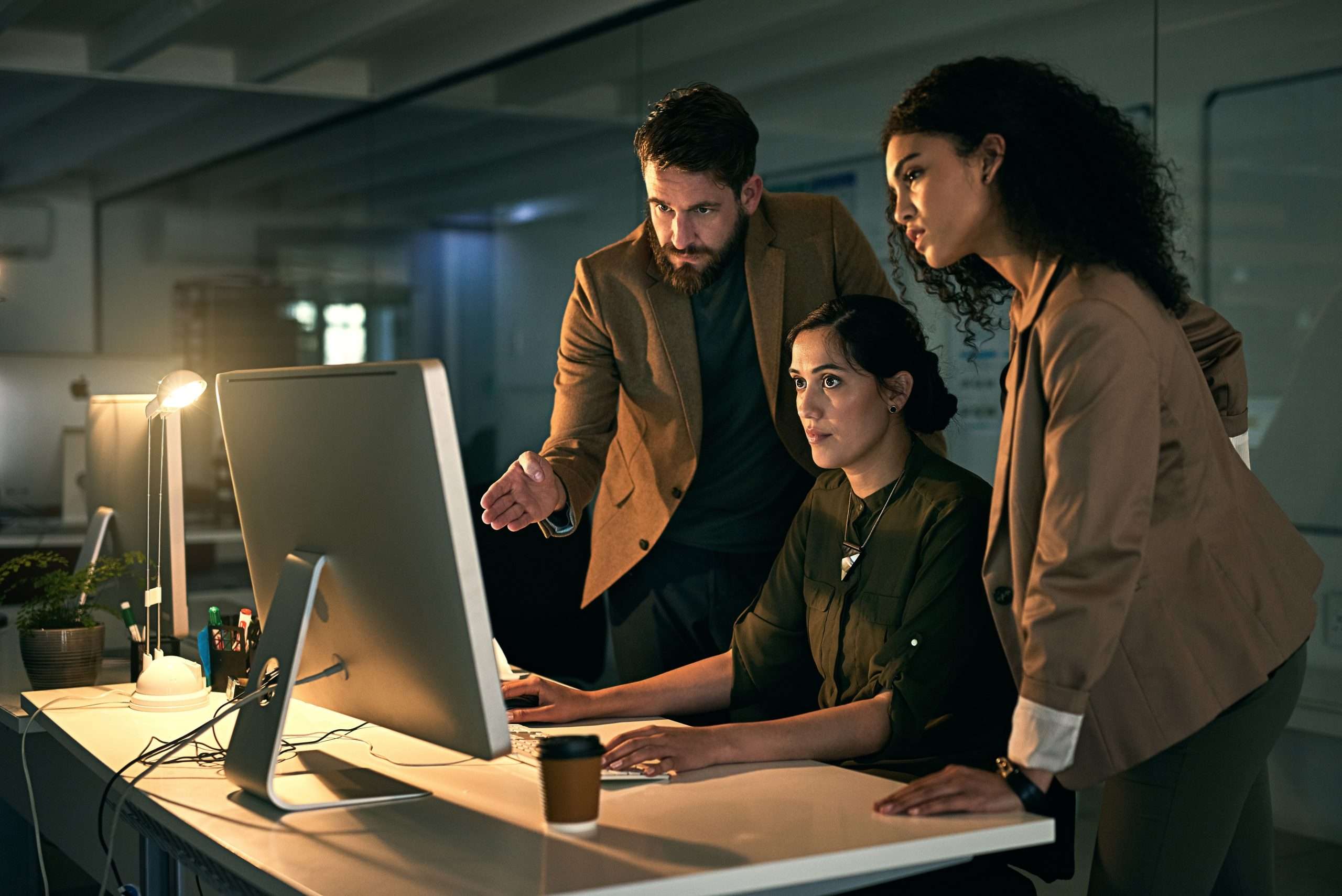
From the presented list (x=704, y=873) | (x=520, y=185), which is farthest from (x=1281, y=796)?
(x=520, y=185)

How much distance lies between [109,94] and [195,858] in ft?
18.2

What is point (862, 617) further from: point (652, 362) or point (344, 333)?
point (344, 333)

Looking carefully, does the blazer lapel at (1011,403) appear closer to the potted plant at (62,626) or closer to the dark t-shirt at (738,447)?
the dark t-shirt at (738,447)

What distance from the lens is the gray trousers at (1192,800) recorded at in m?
1.61

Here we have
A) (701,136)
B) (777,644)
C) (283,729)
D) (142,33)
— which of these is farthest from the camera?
(142,33)

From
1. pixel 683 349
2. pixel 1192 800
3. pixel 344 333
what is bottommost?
pixel 1192 800

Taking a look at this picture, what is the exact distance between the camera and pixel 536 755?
5.70 ft

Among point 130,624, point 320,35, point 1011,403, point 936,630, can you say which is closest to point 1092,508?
point 1011,403

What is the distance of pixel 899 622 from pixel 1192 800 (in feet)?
1.49

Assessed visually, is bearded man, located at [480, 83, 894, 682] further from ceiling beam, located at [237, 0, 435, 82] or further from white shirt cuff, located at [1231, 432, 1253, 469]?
ceiling beam, located at [237, 0, 435, 82]

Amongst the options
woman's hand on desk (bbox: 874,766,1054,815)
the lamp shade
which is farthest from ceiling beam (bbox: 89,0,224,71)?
woman's hand on desk (bbox: 874,766,1054,815)

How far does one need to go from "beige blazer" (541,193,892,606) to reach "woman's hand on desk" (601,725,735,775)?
80 cm

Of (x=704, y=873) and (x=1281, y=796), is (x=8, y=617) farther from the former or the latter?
(x=1281, y=796)

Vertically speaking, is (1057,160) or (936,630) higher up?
(1057,160)
